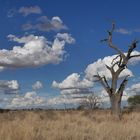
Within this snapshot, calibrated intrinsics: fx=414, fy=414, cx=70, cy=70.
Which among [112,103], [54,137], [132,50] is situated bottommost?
[54,137]

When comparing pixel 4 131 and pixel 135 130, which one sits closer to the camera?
pixel 4 131

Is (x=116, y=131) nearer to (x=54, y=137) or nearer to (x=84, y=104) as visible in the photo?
(x=54, y=137)

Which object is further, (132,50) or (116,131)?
(132,50)

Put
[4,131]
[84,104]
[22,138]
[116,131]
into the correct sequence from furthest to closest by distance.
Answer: [84,104]
[116,131]
[4,131]
[22,138]

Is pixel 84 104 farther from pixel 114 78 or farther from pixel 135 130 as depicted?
pixel 135 130

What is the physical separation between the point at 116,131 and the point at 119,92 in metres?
16.8

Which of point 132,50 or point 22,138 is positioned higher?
point 132,50

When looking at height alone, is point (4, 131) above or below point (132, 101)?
below

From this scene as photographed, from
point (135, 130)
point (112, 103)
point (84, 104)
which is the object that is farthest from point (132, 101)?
point (135, 130)

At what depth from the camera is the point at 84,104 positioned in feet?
256

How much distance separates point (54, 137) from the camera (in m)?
15.3

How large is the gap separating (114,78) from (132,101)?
62.2m

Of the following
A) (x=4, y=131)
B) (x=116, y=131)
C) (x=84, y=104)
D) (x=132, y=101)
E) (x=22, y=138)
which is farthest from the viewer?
(x=132, y=101)

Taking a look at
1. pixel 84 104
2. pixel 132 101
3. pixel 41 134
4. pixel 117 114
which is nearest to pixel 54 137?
pixel 41 134
